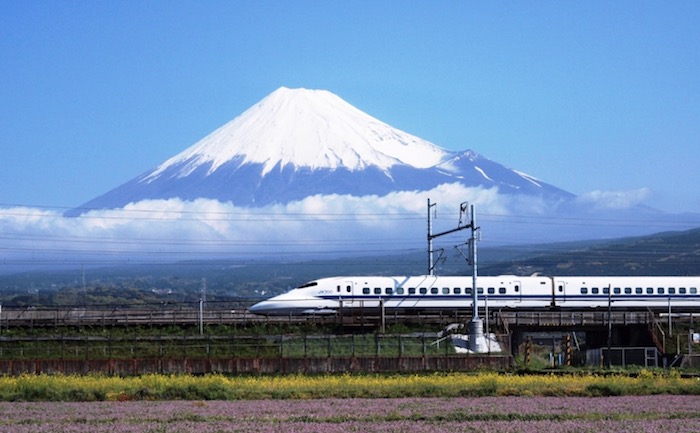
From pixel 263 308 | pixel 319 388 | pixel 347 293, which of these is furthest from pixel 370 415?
pixel 263 308

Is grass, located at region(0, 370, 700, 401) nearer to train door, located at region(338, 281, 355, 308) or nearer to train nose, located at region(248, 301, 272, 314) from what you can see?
train door, located at region(338, 281, 355, 308)

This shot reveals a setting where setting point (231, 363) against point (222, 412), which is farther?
point (231, 363)

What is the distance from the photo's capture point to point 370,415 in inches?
1165

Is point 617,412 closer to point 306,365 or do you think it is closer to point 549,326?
point 306,365

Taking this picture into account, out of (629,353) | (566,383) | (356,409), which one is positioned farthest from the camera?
(629,353)

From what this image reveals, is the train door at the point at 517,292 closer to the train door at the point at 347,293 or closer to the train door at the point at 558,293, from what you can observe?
the train door at the point at 558,293

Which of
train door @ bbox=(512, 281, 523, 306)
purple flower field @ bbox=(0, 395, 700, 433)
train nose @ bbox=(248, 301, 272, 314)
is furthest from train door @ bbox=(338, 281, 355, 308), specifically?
purple flower field @ bbox=(0, 395, 700, 433)

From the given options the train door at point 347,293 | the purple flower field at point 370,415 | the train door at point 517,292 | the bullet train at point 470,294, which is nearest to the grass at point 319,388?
the purple flower field at point 370,415

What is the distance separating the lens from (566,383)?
40.7 meters

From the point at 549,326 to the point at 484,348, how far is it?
34.0 ft

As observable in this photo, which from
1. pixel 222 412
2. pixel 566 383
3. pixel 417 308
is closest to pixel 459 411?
pixel 222 412

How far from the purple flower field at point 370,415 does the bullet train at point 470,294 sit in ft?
115

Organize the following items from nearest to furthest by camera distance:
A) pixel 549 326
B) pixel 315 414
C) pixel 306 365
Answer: pixel 315 414, pixel 306 365, pixel 549 326

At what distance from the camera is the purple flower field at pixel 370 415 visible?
26000 millimetres
